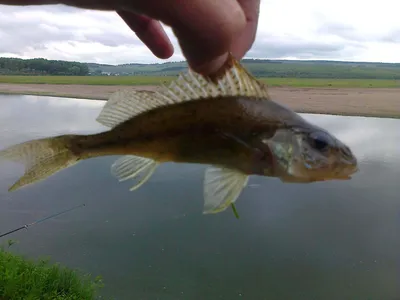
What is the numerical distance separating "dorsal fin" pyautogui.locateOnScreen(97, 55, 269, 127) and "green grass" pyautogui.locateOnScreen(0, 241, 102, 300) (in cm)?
962

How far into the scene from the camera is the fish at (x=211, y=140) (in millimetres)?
1271

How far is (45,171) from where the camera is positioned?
1.35 metres

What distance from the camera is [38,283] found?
10430 mm

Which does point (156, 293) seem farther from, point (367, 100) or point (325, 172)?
point (367, 100)

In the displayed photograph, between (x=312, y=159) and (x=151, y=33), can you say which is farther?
(x=151, y=33)

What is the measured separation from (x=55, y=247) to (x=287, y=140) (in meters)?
15.2

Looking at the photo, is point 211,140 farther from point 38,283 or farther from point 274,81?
point 274,81

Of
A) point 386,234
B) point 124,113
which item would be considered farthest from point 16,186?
point 386,234

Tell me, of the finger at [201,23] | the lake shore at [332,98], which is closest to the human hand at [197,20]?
the finger at [201,23]

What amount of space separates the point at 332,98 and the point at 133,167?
27.2 m

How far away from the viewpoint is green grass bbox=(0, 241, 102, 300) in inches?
394

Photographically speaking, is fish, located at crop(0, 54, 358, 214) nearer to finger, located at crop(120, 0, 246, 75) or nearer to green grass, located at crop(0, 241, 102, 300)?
finger, located at crop(120, 0, 246, 75)

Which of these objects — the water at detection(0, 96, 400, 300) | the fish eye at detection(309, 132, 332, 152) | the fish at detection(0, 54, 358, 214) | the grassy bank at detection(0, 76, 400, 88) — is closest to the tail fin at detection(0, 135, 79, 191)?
the fish at detection(0, 54, 358, 214)

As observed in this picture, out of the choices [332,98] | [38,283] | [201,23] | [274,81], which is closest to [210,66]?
[201,23]
